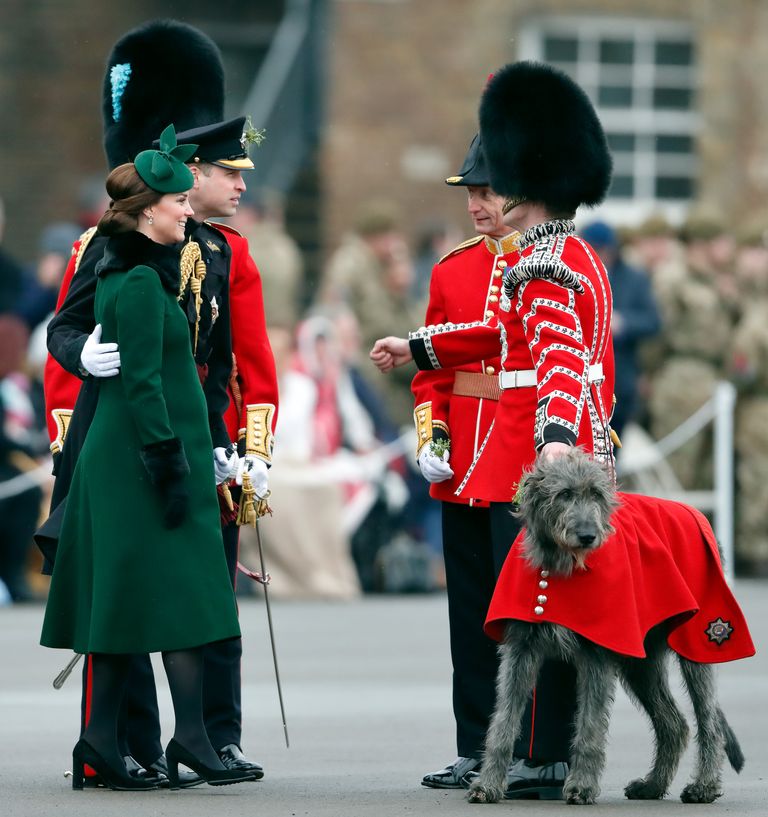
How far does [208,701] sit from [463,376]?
1396mm

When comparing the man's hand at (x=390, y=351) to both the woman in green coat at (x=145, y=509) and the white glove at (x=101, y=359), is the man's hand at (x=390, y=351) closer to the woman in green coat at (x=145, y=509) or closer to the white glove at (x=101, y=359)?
the woman in green coat at (x=145, y=509)

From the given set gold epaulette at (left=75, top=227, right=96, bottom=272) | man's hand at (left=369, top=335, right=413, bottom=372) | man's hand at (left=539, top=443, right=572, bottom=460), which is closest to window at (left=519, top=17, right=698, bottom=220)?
man's hand at (left=369, top=335, right=413, bottom=372)

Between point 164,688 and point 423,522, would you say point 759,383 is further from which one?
point 164,688

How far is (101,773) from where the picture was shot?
7.13 m

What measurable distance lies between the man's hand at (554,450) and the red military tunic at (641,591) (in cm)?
25

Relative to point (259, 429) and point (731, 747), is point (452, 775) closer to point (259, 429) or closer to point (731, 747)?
point (731, 747)

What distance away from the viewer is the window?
22953 mm

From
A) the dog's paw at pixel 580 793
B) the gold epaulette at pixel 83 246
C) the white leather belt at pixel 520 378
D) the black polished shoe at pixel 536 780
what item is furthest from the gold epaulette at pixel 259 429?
the dog's paw at pixel 580 793

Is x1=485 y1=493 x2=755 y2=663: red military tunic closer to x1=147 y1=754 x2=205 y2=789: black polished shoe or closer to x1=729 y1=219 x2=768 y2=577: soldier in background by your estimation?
x1=147 y1=754 x2=205 y2=789: black polished shoe

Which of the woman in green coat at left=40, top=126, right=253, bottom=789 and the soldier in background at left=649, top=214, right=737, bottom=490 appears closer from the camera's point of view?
the woman in green coat at left=40, top=126, right=253, bottom=789

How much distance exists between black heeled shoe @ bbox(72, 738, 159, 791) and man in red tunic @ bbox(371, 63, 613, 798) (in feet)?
3.88

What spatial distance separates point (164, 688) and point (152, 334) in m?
3.72

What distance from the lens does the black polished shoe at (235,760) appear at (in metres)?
7.47

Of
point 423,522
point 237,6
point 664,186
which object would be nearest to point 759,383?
point 423,522
